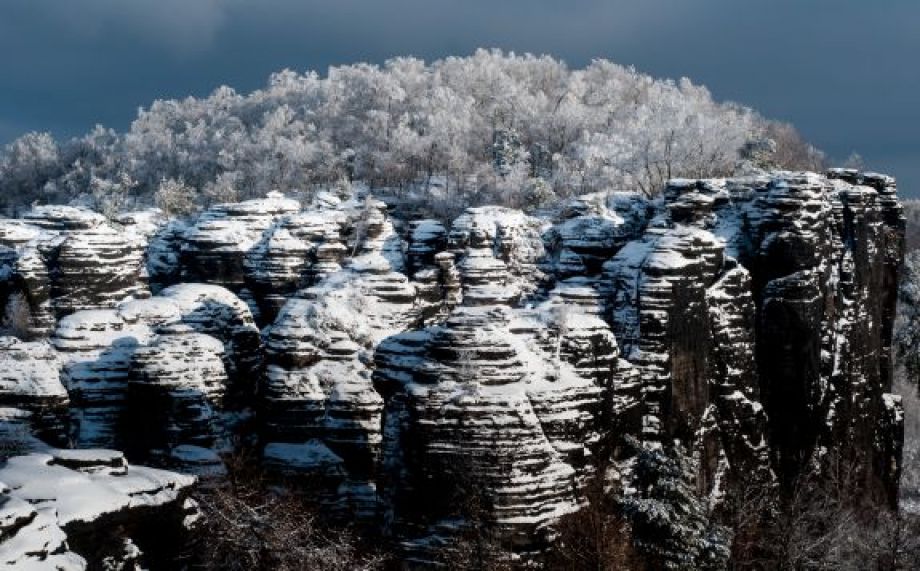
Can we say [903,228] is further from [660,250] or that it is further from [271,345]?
[271,345]

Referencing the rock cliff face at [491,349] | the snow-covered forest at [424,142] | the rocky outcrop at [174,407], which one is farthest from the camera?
the snow-covered forest at [424,142]

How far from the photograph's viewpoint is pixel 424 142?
3243 inches

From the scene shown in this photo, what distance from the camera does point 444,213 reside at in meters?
66.4

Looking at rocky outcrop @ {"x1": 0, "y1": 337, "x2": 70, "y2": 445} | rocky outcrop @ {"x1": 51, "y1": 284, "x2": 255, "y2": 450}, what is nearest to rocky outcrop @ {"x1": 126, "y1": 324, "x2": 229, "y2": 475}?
rocky outcrop @ {"x1": 51, "y1": 284, "x2": 255, "y2": 450}

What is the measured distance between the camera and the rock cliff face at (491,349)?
724 inches

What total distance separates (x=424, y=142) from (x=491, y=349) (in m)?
65.8

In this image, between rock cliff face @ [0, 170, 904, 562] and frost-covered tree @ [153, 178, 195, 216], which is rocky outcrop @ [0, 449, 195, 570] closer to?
rock cliff face @ [0, 170, 904, 562]

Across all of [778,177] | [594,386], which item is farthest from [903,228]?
[594,386]

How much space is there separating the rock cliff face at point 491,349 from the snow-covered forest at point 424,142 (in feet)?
78.9

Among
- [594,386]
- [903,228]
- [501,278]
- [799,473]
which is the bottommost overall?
[799,473]

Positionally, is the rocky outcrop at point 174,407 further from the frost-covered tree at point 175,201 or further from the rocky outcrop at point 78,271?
the frost-covered tree at point 175,201

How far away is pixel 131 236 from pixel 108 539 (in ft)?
71.0

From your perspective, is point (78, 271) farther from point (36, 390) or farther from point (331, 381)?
point (331, 381)

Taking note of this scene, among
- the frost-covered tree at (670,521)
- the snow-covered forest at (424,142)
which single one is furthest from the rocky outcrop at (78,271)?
the snow-covered forest at (424,142)
